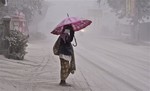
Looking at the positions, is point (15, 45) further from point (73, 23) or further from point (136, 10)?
point (136, 10)

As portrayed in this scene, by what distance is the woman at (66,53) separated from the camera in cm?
1162

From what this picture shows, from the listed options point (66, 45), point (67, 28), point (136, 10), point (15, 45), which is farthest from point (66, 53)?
point (136, 10)

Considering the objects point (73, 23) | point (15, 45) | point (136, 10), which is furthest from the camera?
point (136, 10)

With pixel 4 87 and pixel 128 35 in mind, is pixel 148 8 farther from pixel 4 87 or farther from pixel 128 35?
pixel 4 87

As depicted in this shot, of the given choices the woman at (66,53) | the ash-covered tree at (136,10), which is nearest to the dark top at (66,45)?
the woman at (66,53)

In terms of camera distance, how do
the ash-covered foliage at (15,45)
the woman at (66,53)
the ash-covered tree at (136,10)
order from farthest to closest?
the ash-covered tree at (136,10)
the ash-covered foliage at (15,45)
the woman at (66,53)

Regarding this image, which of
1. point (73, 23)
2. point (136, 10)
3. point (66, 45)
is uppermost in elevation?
point (73, 23)

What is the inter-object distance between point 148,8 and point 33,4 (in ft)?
46.6

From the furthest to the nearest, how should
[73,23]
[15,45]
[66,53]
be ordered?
[15,45]
[73,23]
[66,53]

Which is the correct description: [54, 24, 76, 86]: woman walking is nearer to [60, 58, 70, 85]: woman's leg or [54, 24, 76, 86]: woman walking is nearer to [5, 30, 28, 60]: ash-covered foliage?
[60, 58, 70, 85]: woman's leg

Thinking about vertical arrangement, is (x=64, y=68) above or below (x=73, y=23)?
below

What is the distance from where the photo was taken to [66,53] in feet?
38.1

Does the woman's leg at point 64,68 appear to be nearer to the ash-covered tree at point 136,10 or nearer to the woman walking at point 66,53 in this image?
the woman walking at point 66,53

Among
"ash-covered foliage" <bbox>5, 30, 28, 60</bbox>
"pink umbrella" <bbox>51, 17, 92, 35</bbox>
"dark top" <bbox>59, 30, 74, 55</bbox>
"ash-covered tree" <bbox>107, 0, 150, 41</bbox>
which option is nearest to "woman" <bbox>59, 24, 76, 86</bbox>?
"dark top" <bbox>59, 30, 74, 55</bbox>
